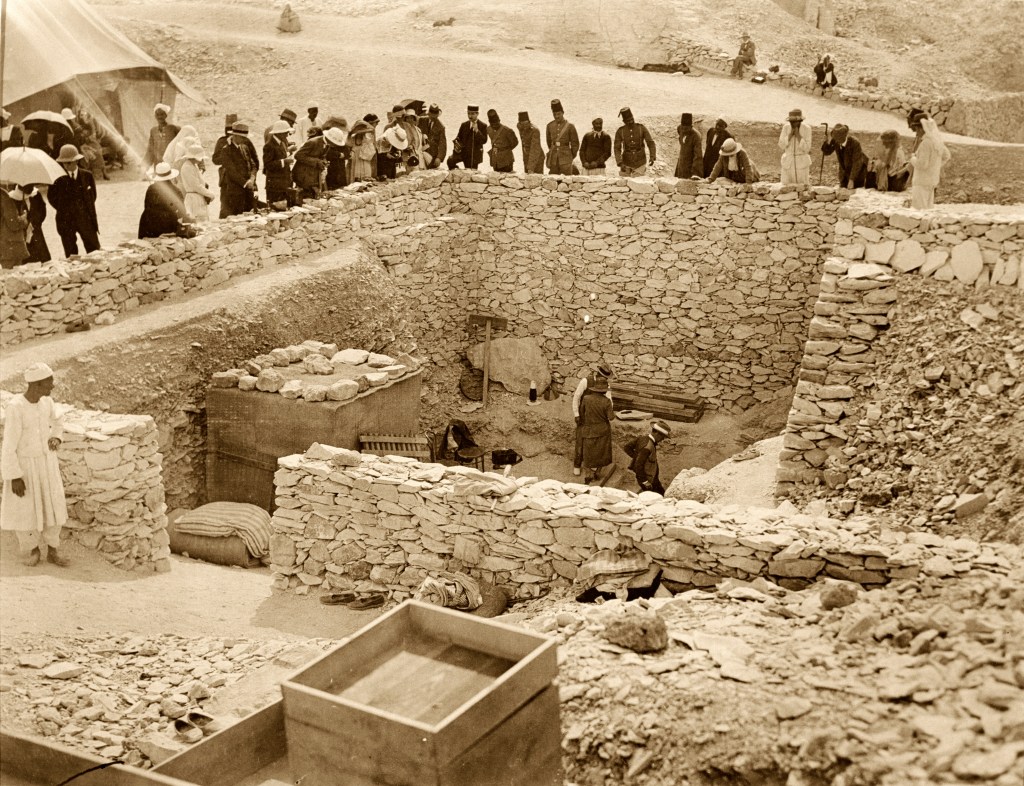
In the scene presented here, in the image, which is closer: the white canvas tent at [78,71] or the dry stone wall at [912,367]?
the dry stone wall at [912,367]

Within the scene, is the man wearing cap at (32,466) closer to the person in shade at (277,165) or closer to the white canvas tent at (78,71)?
the person in shade at (277,165)

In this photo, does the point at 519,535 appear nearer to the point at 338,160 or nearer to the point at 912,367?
the point at 912,367

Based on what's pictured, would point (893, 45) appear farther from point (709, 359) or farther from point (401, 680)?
point (401, 680)

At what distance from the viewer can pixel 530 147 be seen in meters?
16.8

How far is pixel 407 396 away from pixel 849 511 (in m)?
5.17

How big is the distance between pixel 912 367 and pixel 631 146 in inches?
286

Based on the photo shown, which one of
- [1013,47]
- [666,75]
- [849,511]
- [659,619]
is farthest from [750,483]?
[1013,47]

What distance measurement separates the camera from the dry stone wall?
9.11 meters

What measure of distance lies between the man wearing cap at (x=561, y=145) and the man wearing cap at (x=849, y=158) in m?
3.66

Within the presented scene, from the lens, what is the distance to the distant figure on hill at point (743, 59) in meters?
23.1

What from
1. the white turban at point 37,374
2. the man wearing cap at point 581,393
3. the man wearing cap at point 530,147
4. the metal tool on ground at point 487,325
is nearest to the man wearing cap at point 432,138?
the man wearing cap at point 530,147

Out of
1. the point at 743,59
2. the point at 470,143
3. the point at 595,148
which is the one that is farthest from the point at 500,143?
the point at 743,59

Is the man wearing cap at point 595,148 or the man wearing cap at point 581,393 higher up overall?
the man wearing cap at point 595,148

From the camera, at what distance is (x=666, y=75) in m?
23.4
